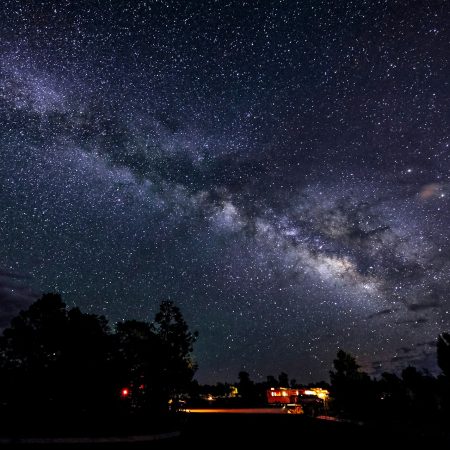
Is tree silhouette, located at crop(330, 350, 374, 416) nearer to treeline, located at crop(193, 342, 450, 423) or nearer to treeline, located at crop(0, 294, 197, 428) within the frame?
treeline, located at crop(193, 342, 450, 423)

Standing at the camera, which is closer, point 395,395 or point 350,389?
point 395,395

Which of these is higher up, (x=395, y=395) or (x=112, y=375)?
(x=112, y=375)

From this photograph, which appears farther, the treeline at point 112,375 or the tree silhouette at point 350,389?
the tree silhouette at point 350,389

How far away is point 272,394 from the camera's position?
6688 centimetres

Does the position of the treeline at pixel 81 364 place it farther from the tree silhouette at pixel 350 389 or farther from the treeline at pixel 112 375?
the tree silhouette at pixel 350 389

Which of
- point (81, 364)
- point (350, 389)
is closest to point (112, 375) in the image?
point (81, 364)

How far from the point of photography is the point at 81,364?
35219 mm

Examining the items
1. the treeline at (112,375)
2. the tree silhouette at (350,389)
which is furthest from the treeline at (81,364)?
the tree silhouette at (350,389)

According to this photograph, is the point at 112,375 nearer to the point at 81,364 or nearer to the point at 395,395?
the point at 81,364

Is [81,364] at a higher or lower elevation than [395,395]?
higher

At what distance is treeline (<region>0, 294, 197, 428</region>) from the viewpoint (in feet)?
106

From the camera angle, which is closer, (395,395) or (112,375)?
(395,395)

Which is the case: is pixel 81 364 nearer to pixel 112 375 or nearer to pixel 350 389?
pixel 112 375

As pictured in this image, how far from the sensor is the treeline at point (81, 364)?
32216 millimetres
